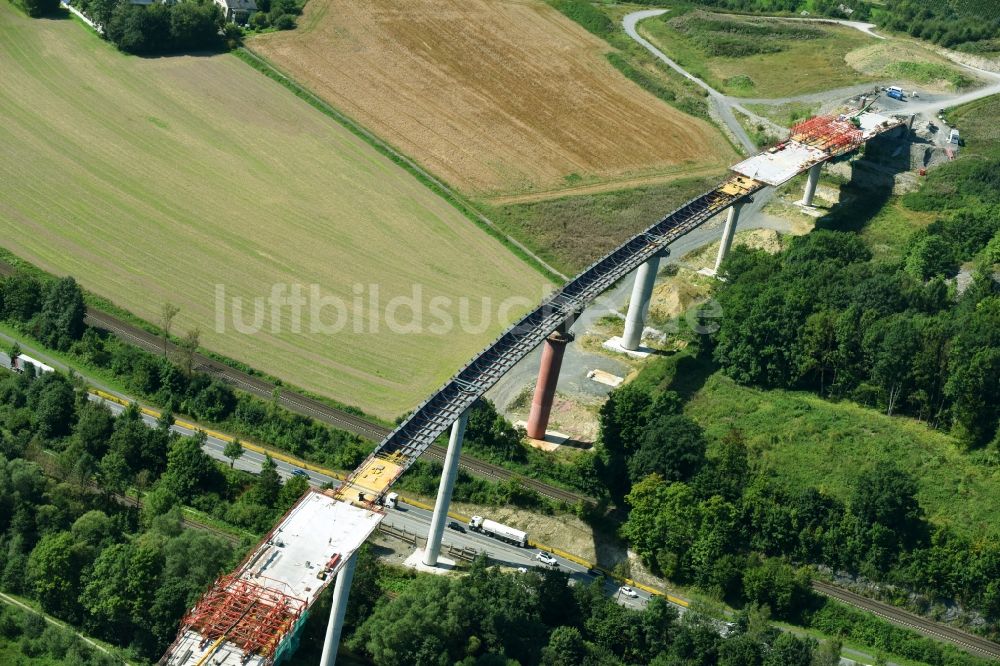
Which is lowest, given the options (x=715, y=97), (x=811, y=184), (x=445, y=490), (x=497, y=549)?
(x=497, y=549)

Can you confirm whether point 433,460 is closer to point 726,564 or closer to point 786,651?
point 726,564

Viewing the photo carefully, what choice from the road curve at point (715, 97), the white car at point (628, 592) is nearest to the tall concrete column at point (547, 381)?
the white car at point (628, 592)

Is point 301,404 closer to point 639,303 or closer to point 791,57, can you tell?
point 639,303

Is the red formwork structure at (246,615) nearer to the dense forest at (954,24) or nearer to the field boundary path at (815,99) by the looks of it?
the field boundary path at (815,99)

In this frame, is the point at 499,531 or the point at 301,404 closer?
the point at 499,531

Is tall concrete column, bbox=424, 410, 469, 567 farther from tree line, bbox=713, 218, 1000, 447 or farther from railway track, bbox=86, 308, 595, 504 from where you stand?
tree line, bbox=713, 218, 1000, 447

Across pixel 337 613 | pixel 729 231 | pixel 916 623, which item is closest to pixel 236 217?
pixel 729 231

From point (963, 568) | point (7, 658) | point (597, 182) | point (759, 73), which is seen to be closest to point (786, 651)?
point (963, 568)
